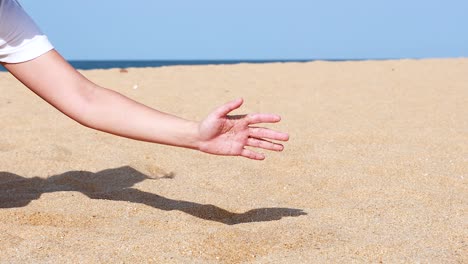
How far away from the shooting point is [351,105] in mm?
5320

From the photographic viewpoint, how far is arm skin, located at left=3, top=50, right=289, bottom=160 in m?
2.07

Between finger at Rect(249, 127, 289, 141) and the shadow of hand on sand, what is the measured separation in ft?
1.40

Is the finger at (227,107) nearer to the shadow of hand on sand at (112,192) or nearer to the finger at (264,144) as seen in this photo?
the finger at (264,144)

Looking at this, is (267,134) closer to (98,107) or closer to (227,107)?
(227,107)

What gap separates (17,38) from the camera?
90.4 inches

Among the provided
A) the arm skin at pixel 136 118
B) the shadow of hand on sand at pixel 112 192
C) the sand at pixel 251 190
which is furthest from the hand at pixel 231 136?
the shadow of hand on sand at pixel 112 192

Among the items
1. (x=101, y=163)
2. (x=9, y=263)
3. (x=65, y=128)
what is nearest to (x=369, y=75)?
(x=65, y=128)

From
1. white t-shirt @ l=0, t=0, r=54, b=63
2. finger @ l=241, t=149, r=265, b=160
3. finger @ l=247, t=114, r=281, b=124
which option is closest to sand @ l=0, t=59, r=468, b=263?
finger @ l=241, t=149, r=265, b=160

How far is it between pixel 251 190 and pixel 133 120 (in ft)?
2.77

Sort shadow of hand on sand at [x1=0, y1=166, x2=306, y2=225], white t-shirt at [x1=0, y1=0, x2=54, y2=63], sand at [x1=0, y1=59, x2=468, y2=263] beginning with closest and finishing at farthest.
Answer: sand at [x1=0, y1=59, x2=468, y2=263], white t-shirt at [x1=0, y1=0, x2=54, y2=63], shadow of hand on sand at [x1=0, y1=166, x2=306, y2=225]

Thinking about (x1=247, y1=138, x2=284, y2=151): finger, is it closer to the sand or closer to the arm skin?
the arm skin

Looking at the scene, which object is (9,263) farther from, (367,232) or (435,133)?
(435,133)

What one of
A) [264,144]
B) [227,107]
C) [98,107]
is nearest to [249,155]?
[264,144]

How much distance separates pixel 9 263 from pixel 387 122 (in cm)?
312
